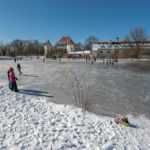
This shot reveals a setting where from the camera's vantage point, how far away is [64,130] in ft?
11.0

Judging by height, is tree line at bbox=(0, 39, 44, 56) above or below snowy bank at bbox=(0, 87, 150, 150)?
above

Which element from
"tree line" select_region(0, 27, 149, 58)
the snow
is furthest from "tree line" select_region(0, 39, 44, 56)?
the snow

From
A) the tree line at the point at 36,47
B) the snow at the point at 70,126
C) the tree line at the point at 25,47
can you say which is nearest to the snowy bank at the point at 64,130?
the snow at the point at 70,126

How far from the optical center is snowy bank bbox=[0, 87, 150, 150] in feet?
9.17

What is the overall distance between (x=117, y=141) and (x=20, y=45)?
97.9 m

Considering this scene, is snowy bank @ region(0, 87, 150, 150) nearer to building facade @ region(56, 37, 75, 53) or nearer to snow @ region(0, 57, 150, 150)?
snow @ region(0, 57, 150, 150)

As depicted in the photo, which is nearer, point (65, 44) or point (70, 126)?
point (70, 126)

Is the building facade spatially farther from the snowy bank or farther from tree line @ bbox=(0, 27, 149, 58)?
the snowy bank

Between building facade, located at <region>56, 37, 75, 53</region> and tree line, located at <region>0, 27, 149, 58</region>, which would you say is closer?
tree line, located at <region>0, 27, 149, 58</region>

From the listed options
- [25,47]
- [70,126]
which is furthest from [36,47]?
[70,126]

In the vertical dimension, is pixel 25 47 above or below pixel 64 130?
above

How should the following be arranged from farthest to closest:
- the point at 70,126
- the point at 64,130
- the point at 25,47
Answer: the point at 25,47, the point at 70,126, the point at 64,130

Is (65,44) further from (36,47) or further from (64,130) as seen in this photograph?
(64,130)

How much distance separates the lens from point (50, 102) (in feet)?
17.8
